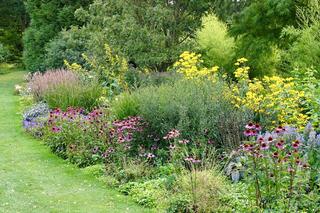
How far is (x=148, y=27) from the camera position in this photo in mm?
11820

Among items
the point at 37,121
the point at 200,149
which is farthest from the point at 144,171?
the point at 37,121

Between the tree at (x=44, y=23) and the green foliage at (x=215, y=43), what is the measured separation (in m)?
11.2

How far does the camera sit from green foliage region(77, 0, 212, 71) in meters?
11.5

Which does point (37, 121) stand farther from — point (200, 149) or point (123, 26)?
point (200, 149)

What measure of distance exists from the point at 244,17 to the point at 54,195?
7.91 metres

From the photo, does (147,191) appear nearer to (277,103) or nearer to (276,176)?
(276,176)

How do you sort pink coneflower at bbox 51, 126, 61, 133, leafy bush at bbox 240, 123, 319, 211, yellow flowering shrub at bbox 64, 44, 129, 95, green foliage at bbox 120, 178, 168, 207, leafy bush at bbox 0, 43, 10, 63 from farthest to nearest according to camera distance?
leafy bush at bbox 0, 43, 10, 63, yellow flowering shrub at bbox 64, 44, 129, 95, pink coneflower at bbox 51, 126, 61, 133, green foliage at bbox 120, 178, 168, 207, leafy bush at bbox 240, 123, 319, 211

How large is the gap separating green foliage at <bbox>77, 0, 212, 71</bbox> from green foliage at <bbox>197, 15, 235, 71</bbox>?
1.35 ft

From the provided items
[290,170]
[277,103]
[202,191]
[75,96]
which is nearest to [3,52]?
[75,96]

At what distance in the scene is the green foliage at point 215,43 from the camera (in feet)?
40.6

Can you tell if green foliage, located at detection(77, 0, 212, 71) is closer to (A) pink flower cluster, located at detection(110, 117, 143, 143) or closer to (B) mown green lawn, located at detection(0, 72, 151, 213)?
(B) mown green lawn, located at detection(0, 72, 151, 213)

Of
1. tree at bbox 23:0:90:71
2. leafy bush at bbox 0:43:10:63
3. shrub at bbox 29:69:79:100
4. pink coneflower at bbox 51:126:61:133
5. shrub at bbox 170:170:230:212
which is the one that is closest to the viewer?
shrub at bbox 170:170:230:212

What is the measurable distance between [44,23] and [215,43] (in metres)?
13.2

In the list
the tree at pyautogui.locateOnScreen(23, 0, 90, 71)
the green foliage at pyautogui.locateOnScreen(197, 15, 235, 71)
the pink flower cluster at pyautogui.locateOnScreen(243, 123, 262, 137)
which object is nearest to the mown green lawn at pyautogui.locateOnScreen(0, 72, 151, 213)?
the pink flower cluster at pyautogui.locateOnScreen(243, 123, 262, 137)
